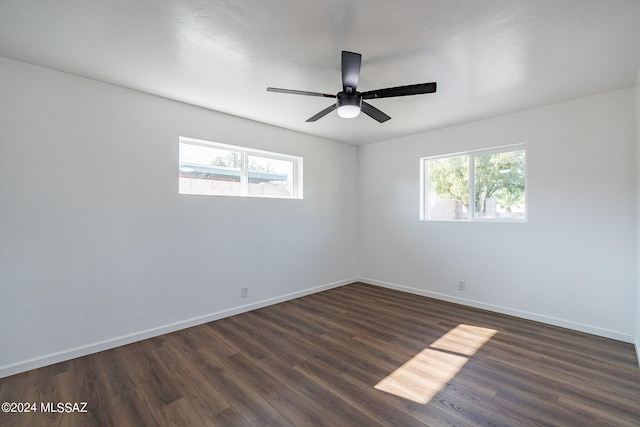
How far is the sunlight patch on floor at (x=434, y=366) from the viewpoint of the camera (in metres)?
2.03

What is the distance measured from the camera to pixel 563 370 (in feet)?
7.45

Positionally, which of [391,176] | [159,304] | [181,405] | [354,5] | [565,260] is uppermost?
[354,5]

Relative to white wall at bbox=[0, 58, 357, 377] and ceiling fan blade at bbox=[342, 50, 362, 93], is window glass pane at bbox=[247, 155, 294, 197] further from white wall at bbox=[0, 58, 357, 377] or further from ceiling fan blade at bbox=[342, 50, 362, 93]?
ceiling fan blade at bbox=[342, 50, 362, 93]

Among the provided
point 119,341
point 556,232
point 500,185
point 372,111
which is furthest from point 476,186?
point 119,341

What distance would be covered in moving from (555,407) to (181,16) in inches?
136

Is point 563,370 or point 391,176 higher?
point 391,176

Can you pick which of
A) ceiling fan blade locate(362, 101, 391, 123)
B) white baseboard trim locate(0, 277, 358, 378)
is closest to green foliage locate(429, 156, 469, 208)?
ceiling fan blade locate(362, 101, 391, 123)

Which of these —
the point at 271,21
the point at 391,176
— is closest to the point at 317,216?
the point at 391,176

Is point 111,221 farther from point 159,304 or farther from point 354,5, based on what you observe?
point 354,5

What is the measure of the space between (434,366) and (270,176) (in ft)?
9.78

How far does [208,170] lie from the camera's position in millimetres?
3449

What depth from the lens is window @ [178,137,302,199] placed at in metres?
3.30

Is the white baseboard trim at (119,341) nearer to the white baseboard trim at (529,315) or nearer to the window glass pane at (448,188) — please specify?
the white baseboard trim at (529,315)

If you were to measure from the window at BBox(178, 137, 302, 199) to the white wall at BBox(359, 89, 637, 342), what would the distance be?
1.94 m
